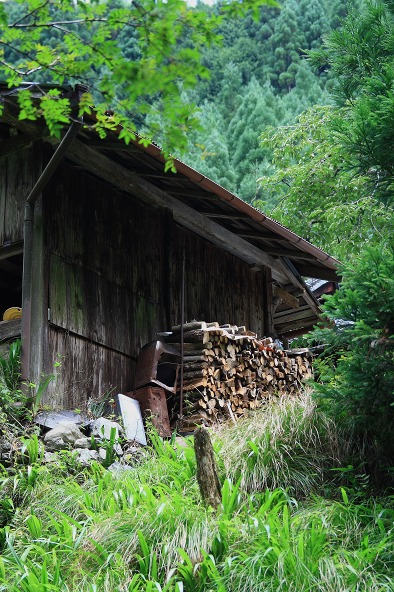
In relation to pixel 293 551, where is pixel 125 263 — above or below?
above

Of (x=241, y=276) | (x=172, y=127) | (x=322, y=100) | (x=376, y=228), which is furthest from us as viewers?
(x=322, y=100)

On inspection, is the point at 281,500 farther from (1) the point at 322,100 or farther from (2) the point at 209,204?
(1) the point at 322,100

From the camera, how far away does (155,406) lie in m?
9.66

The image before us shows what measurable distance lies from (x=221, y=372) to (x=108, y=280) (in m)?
1.64

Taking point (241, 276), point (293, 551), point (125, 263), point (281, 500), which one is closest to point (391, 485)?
point (281, 500)

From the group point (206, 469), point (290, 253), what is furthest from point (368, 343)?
point (290, 253)

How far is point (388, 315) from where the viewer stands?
725cm

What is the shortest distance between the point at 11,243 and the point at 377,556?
526cm

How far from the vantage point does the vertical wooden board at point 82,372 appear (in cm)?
934

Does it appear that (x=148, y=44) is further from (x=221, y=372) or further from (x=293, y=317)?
(x=293, y=317)

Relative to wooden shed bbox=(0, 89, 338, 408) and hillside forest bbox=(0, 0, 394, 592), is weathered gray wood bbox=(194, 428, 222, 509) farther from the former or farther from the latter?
wooden shed bbox=(0, 89, 338, 408)

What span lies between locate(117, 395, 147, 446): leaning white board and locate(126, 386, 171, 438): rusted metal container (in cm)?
11

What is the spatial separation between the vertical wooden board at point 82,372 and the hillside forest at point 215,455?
0.20 m

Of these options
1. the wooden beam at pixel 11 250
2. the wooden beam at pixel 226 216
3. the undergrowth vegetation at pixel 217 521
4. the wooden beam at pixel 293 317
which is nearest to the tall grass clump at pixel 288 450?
the undergrowth vegetation at pixel 217 521
